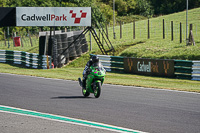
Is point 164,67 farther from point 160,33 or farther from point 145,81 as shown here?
point 160,33

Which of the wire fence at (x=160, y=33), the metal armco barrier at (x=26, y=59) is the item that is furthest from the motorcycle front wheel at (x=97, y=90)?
the wire fence at (x=160, y=33)

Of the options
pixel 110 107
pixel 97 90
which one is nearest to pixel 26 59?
pixel 97 90

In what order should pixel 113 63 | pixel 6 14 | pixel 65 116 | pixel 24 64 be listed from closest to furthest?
pixel 65 116 < pixel 113 63 < pixel 6 14 < pixel 24 64

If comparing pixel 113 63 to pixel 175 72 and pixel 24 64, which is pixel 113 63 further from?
pixel 24 64

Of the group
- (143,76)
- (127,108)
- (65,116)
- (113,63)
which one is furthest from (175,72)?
(65,116)

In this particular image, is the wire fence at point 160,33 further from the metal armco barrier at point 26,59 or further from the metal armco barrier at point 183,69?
the metal armco barrier at point 26,59

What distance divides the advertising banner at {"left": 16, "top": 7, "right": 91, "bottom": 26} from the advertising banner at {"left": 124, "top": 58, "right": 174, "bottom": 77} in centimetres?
616

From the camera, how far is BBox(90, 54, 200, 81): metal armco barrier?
73.4ft

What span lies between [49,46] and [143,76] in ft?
30.4

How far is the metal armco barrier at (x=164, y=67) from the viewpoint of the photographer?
73.4 ft

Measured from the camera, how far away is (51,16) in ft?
97.1

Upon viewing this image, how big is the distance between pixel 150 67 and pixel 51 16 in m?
9.54

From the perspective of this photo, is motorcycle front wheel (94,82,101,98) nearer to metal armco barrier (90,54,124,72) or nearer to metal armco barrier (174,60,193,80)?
metal armco barrier (174,60,193,80)

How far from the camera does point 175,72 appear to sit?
76.2 ft
